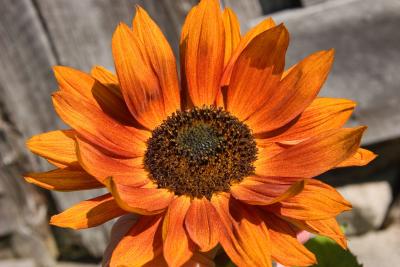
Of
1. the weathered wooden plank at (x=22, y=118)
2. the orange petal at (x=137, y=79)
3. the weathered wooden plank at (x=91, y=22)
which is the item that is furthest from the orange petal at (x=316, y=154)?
the weathered wooden plank at (x=22, y=118)

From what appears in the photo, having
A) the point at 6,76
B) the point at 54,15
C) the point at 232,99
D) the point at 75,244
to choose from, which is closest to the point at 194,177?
the point at 232,99

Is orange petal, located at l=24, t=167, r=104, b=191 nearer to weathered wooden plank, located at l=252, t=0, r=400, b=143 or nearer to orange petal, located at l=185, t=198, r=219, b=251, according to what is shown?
orange petal, located at l=185, t=198, r=219, b=251

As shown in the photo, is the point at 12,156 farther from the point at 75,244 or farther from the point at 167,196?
the point at 167,196

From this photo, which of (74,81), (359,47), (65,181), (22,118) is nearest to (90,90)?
(74,81)

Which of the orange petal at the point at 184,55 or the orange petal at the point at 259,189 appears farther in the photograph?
the orange petal at the point at 184,55

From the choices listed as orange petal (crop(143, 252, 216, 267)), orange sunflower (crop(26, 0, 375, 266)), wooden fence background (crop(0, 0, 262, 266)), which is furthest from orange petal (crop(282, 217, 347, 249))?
wooden fence background (crop(0, 0, 262, 266))

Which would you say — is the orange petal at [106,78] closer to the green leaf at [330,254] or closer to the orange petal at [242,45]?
the orange petal at [242,45]
